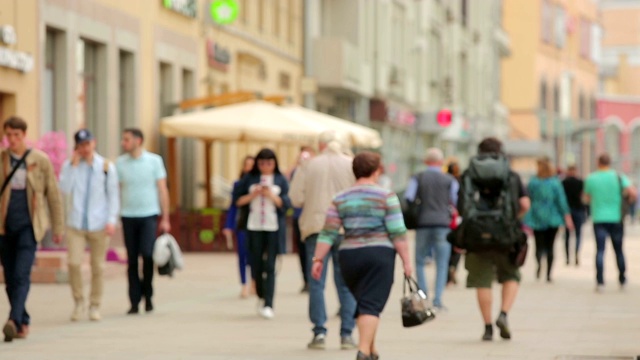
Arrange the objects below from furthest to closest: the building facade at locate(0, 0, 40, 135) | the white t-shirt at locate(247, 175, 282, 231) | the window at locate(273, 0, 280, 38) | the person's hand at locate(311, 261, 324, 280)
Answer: the window at locate(273, 0, 280, 38) → the building facade at locate(0, 0, 40, 135) → the white t-shirt at locate(247, 175, 282, 231) → the person's hand at locate(311, 261, 324, 280)

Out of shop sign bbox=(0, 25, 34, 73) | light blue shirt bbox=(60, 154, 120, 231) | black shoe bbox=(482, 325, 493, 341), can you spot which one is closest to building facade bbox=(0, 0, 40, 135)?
shop sign bbox=(0, 25, 34, 73)

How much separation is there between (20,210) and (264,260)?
10.7 feet

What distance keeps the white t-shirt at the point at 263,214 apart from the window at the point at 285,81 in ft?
79.8

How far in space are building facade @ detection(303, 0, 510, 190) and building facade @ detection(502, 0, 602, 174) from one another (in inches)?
338

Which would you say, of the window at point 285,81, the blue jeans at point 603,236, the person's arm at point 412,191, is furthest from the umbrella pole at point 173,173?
the person's arm at point 412,191

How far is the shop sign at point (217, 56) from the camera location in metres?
35.2

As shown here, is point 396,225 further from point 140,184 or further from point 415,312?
point 140,184

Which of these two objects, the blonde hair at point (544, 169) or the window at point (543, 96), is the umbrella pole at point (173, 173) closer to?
the blonde hair at point (544, 169)

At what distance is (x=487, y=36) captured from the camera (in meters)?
76.2

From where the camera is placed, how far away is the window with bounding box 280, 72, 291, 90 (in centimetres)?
4185

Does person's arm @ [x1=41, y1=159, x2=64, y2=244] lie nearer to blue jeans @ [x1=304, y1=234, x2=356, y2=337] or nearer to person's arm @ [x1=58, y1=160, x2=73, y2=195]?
person's arm @ [x1=58, y1=160, x2=73, y2=195]

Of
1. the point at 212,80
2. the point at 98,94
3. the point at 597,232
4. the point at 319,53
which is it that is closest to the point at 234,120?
the point at 98,94

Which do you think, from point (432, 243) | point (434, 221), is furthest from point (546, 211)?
point (434, 221)

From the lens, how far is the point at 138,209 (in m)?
17.4
